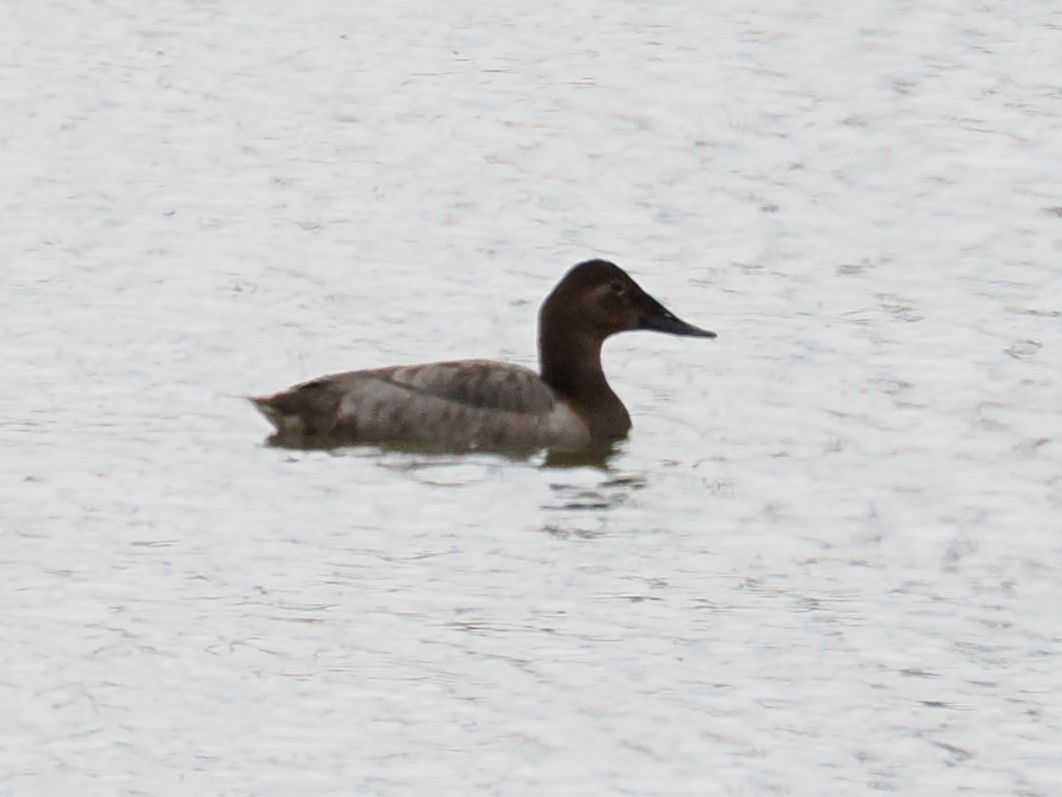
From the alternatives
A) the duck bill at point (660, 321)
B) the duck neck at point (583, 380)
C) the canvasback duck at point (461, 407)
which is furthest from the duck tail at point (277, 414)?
the duck bill at point (660, 321)

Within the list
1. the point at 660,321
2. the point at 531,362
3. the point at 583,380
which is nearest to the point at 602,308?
the point at 660,321

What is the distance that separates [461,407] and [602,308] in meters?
0.99

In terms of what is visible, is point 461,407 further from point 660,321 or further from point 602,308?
point 660,321

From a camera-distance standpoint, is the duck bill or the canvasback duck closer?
the canvasback duck

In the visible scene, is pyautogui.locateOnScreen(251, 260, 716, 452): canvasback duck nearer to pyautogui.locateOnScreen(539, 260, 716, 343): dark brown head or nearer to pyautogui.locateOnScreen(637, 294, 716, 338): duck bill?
pyautogui.locateOnScreen(539, 260, 716, 343): dark brown head

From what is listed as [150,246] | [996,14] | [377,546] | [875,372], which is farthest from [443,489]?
[996,14]

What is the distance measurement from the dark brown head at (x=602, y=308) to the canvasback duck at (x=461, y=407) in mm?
121

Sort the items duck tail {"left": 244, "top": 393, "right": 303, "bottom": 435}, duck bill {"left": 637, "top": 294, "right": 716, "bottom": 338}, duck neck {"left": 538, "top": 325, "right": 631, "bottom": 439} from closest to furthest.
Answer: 1. duck tail {"left": 244, "top": 393, "right": 303, "bottom": 435}
2. duck neck {"left": 538, "top": 325, "right": 631, "bottom": 439}
3. duck bill {"left": 637, "top": 294, "right": 716, "bottom": 338}

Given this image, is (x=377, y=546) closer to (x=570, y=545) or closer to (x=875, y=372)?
(x=570, y=545)

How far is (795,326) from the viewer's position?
11828 mm

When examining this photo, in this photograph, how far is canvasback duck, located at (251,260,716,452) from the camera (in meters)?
10.3

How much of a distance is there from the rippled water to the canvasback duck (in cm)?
21

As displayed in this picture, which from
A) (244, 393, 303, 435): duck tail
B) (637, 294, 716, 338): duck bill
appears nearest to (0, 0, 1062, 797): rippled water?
(244, 393, 303, 435): duck tail

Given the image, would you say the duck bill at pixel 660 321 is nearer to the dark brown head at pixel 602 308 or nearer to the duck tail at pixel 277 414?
the dark brown head at pixel 602 308
